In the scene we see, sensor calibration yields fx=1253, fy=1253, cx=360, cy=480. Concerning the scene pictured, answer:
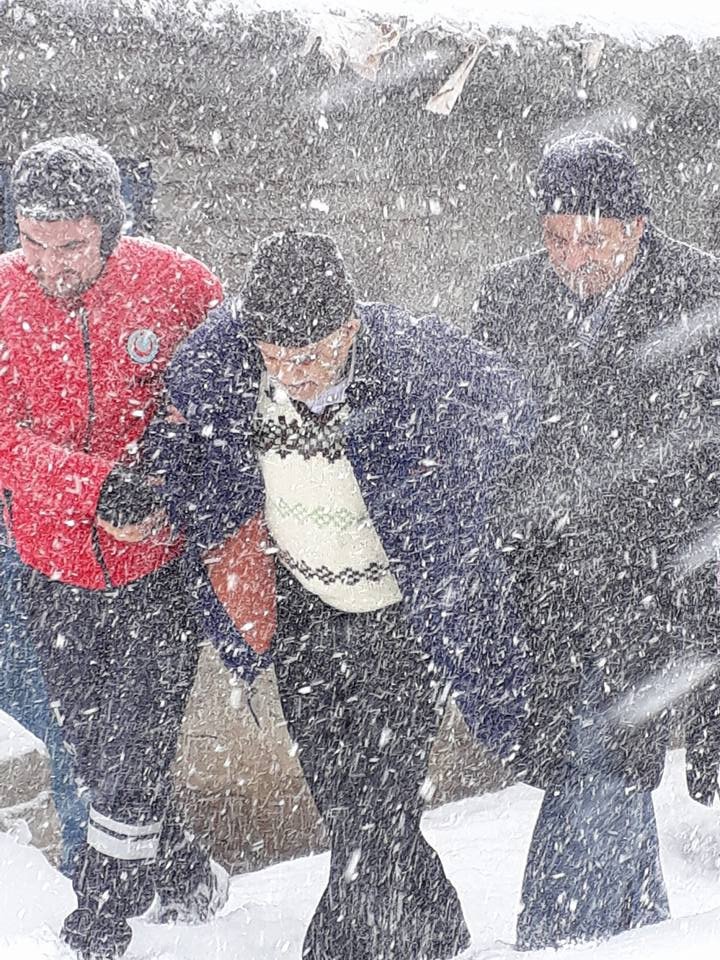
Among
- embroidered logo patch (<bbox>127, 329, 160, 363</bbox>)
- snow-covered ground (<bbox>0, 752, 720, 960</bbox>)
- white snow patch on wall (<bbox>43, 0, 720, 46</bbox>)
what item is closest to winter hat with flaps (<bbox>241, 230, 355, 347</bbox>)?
embroidered logo patch (<bbox>127, 329, 160, 363</bbox>)

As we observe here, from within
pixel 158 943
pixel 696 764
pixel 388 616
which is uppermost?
pixel 388 616

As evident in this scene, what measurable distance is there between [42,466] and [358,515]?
2.27ft

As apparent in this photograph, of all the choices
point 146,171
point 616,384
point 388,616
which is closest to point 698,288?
point 616,384

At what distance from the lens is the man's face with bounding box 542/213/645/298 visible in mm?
2896

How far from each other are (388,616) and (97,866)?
917 mm

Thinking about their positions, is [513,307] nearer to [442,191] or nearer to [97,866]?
[442,191]

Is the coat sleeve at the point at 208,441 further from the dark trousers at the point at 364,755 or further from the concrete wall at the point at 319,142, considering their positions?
the concrete wall at the point at 319,142

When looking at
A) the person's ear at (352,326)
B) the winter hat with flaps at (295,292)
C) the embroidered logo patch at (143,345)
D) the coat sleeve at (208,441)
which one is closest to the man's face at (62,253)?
the embroidered logo patch at (143,345)

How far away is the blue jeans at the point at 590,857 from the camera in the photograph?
121 inches

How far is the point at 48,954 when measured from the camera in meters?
2.96

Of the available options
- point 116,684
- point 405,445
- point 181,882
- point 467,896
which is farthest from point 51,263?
point 467,896

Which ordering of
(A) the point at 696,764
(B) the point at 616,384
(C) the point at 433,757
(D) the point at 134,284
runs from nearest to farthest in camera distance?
(D) the point at 134,284, (B) the point at 616,384, (A) the point at 696,764, (C) the point at 433,757

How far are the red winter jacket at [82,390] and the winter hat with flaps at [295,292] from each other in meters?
0.37

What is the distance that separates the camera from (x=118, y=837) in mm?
2955
